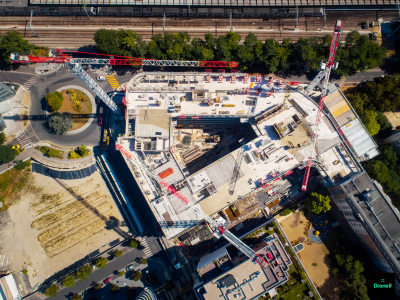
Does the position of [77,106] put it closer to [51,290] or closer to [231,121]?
[231,121]

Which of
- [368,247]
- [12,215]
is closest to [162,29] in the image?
[12,215]

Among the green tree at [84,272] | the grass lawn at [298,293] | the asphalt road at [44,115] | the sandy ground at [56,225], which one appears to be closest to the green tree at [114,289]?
the green tree at [84,272]

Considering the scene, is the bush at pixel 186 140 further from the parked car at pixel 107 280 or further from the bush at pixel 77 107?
the parked car at pixel 107 280

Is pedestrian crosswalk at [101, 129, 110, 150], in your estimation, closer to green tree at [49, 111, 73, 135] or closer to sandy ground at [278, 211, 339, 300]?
green tree at [49, 111, 73, 135]

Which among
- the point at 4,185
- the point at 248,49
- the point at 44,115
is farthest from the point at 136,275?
the point at 248,49

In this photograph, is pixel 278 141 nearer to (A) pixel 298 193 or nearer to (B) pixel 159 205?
(A) pixel 298 193

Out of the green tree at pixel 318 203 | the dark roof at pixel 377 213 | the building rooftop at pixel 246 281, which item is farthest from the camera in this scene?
the green tree at pixel 318 203
